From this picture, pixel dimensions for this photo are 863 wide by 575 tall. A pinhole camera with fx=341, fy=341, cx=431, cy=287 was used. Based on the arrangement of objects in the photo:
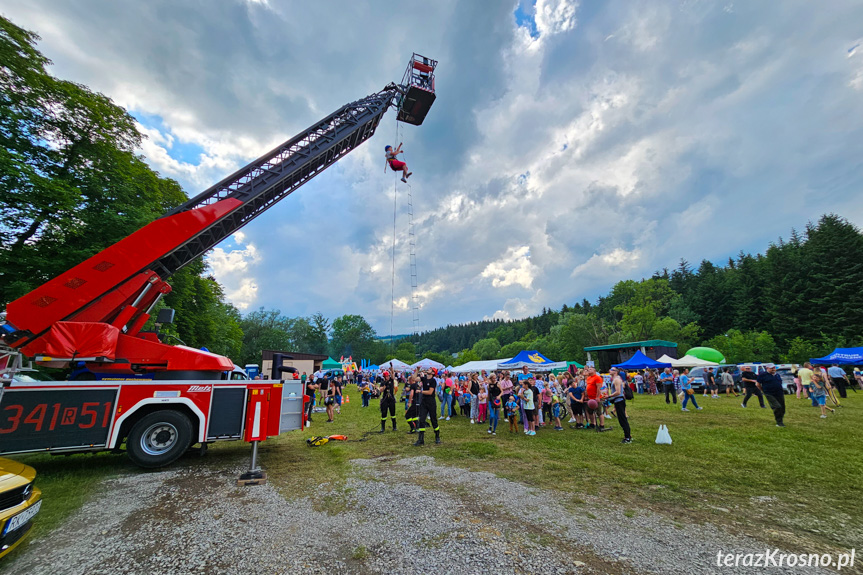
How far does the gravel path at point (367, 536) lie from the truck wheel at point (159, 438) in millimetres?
930

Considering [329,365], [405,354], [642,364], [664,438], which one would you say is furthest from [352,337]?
[664,438]

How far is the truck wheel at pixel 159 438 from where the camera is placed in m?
6.35

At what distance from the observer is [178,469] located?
6695 mm

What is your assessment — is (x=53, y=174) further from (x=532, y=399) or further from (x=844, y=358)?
(x=844, y=358)

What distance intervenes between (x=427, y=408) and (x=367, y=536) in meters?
5.55

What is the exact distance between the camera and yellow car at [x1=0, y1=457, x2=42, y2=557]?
122 inches

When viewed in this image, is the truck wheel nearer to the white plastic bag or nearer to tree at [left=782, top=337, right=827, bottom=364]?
the white plastic bag

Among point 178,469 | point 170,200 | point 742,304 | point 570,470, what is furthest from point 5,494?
point 742,304

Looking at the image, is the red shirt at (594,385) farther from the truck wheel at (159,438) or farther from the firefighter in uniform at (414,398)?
the truck wheel at (159,438)

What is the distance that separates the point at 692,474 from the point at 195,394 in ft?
30.8

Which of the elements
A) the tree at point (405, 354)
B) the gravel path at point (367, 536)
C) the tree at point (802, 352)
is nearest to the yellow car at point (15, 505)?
the gravel path at point (367, 536)

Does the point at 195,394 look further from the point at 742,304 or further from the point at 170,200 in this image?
the point at 742,304

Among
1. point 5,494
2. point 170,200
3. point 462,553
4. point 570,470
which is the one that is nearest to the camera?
point 5,494

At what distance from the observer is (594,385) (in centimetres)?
1035
